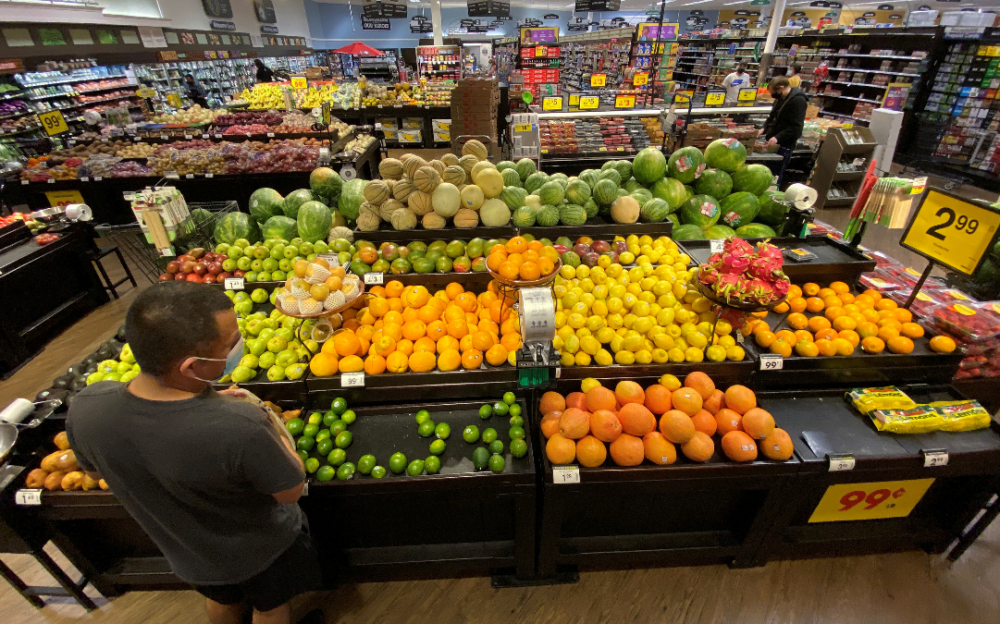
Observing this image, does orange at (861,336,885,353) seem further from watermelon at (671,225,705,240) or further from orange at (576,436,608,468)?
orange at (576,436,608,468)

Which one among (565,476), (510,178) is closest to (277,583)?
(565,476)

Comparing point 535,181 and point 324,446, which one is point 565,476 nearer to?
point 324,446

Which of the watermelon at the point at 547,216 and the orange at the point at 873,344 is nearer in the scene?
the orange at the point at 873,344

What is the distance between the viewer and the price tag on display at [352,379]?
228 cm

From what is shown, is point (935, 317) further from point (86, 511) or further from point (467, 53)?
point (467, 53)

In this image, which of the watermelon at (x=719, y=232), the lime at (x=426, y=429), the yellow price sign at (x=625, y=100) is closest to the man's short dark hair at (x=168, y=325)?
the lime at (x=426, y=429)

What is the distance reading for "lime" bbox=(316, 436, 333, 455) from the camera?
212 cm

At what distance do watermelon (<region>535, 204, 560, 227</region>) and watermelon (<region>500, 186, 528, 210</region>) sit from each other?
0.47ft

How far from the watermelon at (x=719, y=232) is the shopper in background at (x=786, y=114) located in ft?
13.0

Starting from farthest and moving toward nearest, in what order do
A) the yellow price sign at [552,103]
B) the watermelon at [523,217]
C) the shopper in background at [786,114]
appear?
the yellow price sign at [552,103]
the shopper in background at [786,114]
the watermelon at [523,217]

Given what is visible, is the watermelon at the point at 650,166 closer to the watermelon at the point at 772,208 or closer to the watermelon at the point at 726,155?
the watermelon at the point at 726,155

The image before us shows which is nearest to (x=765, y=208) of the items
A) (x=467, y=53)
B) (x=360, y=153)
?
(x=360, y=153)

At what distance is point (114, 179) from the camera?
6.23 meters

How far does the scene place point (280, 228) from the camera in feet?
11.0
